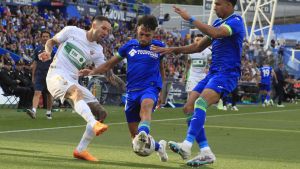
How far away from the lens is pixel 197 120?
9.72 metres

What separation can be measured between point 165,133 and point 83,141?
5.74 meters

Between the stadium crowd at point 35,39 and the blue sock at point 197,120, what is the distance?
14.2 metres

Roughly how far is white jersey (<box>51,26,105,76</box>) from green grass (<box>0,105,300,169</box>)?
1.29 m

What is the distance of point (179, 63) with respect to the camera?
3969 cm

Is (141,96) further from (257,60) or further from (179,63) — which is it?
(257,60)

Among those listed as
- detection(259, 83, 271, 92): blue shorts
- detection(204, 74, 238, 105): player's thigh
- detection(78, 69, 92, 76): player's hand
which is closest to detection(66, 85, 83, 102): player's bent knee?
detection(78, 69, 92, 76): player's hand

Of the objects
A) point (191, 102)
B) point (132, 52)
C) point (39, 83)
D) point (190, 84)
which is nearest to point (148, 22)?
point (132, 52)

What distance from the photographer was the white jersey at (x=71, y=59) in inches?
419

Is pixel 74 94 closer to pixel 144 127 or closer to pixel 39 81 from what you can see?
pixel 144 127

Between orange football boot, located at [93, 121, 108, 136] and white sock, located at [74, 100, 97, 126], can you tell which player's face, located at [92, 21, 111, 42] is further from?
orange football boot, located at [93, 121, 108, 136]

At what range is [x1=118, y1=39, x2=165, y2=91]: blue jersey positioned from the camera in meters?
10.3

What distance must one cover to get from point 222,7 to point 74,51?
2.29 metres

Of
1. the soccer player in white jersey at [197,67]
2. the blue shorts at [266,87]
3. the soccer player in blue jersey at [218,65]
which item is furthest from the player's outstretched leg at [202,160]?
the blue shorts at [266,87]

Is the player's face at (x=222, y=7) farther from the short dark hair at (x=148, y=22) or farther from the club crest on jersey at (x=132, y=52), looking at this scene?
the club crest on jersey at (x=132, y=52)
